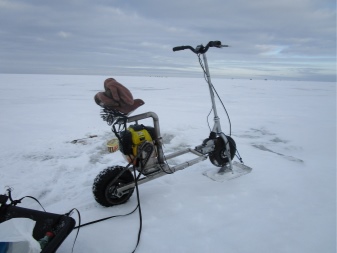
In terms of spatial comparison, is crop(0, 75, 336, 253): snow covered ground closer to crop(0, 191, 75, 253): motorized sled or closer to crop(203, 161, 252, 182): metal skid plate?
crop(203, 161, 252, 182): metal skid plate

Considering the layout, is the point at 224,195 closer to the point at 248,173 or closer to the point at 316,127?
the point at 248,173

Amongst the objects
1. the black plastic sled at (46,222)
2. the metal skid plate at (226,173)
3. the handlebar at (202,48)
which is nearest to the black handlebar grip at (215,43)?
the handlebar at (202,48)

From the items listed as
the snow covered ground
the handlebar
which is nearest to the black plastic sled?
the snow covered ground

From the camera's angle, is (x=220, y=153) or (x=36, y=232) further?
(x=220, y=153)

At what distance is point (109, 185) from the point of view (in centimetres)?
273

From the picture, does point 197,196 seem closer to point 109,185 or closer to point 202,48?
point 109,185

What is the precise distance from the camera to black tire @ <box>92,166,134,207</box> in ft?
8.90

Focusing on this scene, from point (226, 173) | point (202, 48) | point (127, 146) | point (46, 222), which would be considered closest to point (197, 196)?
point (226, 173)

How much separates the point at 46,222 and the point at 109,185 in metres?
0.78

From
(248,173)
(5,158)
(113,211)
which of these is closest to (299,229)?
(248,173)

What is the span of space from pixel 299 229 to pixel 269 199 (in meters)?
0.57

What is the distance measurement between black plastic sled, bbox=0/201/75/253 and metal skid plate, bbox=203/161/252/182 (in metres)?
2.13

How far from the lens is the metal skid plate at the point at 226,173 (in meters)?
3.56

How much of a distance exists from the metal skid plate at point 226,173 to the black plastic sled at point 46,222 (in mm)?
2135
